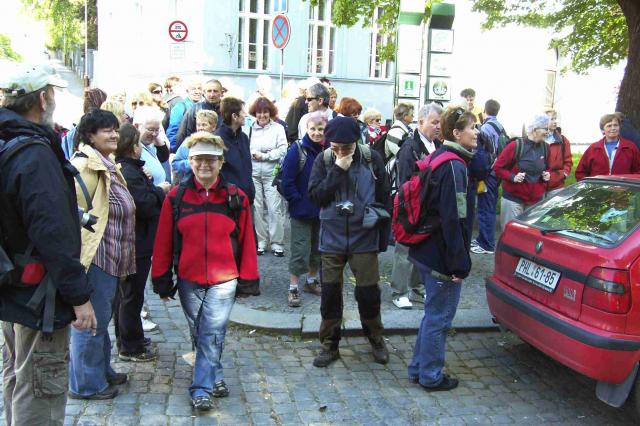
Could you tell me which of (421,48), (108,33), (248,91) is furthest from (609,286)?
(108,33)

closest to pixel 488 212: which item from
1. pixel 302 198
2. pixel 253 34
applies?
pixel 302 198

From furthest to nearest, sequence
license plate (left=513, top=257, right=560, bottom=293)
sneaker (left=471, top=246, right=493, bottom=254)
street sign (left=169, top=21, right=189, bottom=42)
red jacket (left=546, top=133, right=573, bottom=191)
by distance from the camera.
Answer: street sign (left=169, top=21, right=189, bottom=42), sneaker (left=471, top=246, right=493, bottom=254), red jacket (left=546, top=133, right=573, bottom=191), license plate (left=513, top=257, right=560, bottom=293)

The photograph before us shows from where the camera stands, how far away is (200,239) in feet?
13.8

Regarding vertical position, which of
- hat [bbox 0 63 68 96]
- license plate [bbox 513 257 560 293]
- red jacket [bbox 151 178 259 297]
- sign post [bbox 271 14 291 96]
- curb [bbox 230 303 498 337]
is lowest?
curb [bbox 230 303 498 337]

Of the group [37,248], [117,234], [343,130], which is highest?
[343,130]

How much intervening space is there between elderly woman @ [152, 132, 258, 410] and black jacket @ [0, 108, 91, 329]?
125cm

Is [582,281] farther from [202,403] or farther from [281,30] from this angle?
[281,30]

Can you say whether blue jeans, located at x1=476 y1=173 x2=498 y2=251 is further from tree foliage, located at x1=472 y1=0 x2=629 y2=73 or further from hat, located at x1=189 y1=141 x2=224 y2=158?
tree foliage, located at x1=472 y1=0 x2=629 y2=73

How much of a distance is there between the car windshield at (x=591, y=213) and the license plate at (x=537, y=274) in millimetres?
269

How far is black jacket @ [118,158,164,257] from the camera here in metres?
4.60

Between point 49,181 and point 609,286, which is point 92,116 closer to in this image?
point 49,181

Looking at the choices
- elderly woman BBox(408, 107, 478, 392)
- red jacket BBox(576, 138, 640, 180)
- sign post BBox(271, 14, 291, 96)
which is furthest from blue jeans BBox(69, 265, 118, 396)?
sign post BBox(271, 14, 291, 96)

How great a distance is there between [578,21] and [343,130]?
13723 millimetres

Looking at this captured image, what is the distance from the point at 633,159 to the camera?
7.80m
